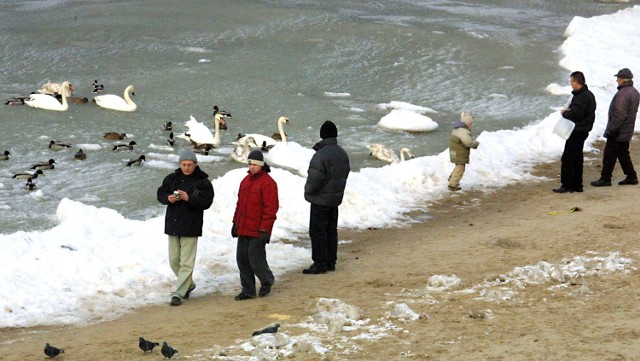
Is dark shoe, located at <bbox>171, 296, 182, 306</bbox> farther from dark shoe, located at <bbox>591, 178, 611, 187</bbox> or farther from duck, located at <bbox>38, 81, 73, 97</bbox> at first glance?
duck, located at <bbox>38, 81, 73, 97</bbox>

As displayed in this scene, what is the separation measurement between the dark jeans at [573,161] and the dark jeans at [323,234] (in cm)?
499

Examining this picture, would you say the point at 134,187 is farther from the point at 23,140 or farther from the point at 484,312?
the point at 484,312

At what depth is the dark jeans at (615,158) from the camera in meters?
15.1

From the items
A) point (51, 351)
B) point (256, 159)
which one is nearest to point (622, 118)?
point (256, 159)

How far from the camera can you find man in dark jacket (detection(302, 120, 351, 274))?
36.6ft

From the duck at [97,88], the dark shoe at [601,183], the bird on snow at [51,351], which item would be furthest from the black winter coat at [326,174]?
the duck at [97,88]

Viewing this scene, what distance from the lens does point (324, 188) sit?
11.2 metres

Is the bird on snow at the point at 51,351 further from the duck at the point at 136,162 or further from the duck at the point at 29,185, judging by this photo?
the duck at the point at 136,162

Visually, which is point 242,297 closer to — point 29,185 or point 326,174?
point 326,174

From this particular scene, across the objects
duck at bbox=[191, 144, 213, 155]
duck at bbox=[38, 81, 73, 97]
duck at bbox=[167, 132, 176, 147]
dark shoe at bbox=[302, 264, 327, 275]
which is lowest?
duck at bbox=[191, 144, 213, 155]

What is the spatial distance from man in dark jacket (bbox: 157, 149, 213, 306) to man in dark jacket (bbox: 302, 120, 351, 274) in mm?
1390

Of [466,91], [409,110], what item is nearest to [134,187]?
[409,110]

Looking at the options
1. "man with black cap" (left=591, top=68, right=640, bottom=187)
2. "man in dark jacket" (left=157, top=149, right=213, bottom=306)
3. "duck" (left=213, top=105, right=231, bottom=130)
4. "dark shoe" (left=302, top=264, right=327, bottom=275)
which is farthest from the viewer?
"duck" (left=213, top=105, right=231, bottom=130)

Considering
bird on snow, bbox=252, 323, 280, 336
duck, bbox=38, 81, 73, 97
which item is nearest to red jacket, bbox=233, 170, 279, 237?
bird on snow, bbox=252, 323, 280, 336
